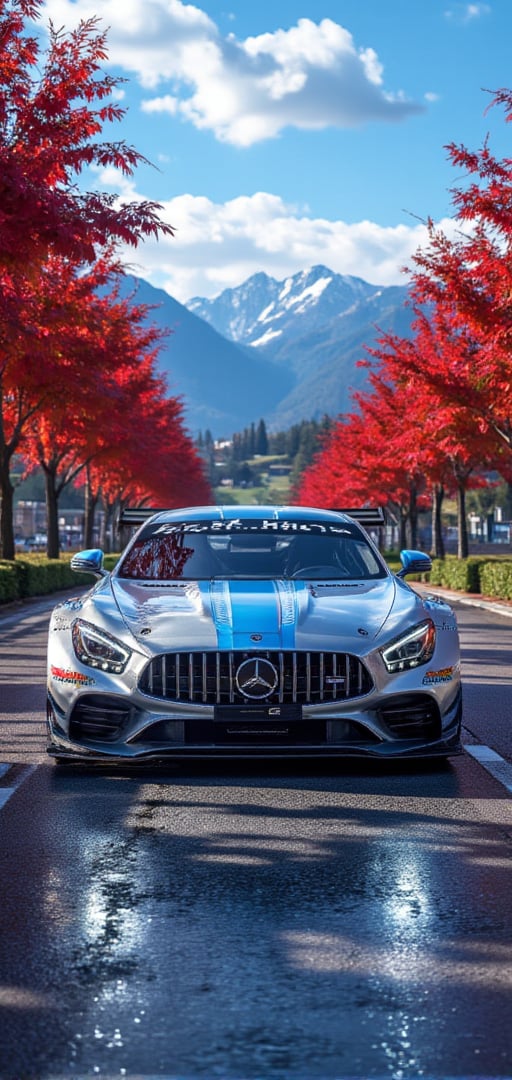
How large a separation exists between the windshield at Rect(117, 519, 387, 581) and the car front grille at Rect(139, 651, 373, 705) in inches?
50.6

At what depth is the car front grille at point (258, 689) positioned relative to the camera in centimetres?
739

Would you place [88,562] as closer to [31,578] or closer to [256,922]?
[256,922]

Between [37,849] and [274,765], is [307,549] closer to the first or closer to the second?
[274,765]

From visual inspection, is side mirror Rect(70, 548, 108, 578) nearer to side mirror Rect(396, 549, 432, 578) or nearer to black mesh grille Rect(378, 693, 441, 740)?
side mirror Rect(396, 549, 432, 578)

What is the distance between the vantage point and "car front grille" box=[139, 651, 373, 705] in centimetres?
739

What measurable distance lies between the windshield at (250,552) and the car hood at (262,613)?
362 mm

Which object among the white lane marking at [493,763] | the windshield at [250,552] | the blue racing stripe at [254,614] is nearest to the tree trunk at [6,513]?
the windshield at [250,552]

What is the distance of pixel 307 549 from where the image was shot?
915 cm

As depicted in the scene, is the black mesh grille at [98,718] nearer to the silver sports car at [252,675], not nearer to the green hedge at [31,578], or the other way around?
the silver sports car at [252,675]

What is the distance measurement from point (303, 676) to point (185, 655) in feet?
2.00

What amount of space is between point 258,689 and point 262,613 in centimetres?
50

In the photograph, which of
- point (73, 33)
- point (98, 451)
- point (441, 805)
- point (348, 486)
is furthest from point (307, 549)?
point (348, 486)

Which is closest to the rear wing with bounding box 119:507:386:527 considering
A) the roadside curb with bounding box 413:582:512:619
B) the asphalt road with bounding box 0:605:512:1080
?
the asphalt road with bounding box 0:605:512:1080

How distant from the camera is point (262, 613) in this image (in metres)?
7.71
